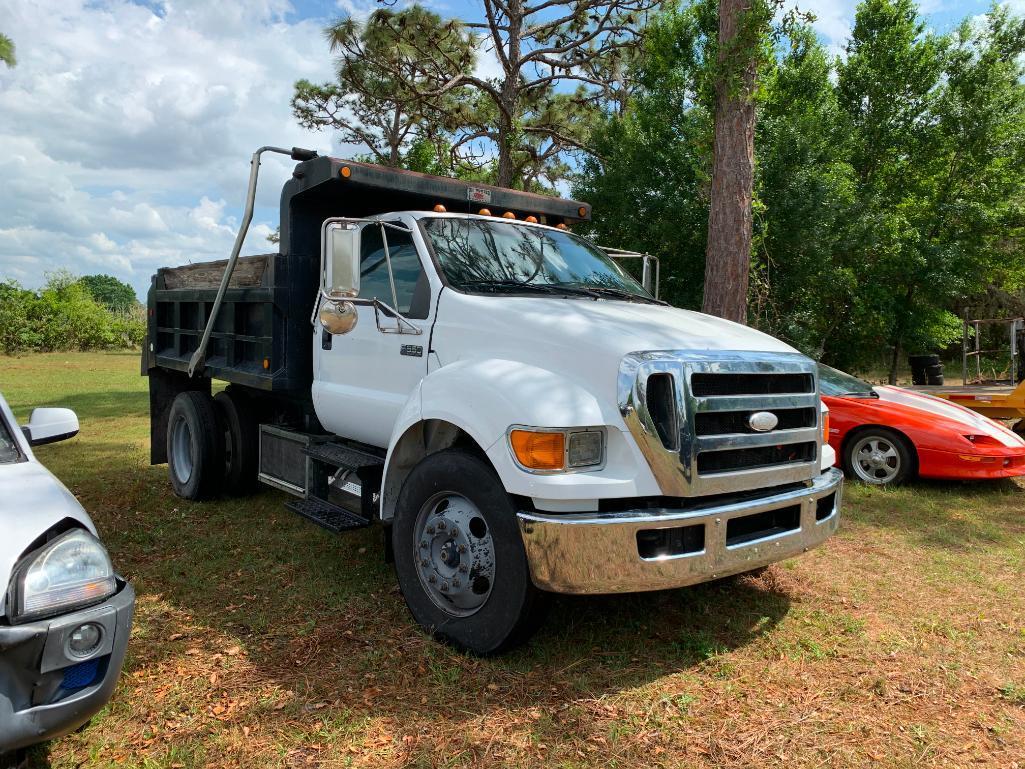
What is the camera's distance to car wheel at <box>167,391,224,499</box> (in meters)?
6.48

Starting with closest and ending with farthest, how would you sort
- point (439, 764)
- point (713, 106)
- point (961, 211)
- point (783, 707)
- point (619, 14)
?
1. point (439, 764)
2. point (783, 707)
3. point (713, 106)
4. point (619, 14)
5. point (961, 211)

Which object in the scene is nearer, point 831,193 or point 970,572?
point 970,572

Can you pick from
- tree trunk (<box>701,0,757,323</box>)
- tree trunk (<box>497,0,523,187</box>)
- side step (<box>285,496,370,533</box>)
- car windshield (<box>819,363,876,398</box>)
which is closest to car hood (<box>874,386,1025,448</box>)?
car windshield (<box>819,363,876,398</box>)

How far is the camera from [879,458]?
765cm

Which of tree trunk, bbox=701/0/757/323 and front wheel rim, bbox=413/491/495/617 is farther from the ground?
tree trunk, bbox=701/0/757/323

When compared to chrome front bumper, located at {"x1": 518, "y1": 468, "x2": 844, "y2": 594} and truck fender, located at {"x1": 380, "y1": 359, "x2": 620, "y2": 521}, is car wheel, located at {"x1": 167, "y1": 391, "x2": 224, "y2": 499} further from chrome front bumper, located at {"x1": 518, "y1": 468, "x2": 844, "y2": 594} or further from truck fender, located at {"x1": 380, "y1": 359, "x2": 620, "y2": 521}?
chrome front bumper, located at {"x1": 518, "y1": 468, "x2": 844, "y2": 594}

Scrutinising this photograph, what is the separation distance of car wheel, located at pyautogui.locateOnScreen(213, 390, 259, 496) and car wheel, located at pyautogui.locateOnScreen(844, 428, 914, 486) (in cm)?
597

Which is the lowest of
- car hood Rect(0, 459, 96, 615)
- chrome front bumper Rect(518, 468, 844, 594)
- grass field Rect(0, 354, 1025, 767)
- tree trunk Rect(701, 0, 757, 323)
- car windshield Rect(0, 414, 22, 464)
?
grass field Rect(0, 354, 1025, 767)

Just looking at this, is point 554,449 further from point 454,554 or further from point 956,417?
point 956,417

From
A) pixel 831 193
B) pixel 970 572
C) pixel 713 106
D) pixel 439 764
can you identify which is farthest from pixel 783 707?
pixel 831 193

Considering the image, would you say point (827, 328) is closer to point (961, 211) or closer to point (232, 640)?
point (961, 211)

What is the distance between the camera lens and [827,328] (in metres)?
17.4

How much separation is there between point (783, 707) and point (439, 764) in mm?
1536

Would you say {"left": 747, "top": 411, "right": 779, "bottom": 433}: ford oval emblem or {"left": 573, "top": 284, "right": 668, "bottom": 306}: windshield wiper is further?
{"left": 573, "top": 284, "right": 668, "bottom": 306}: windshield wiper
